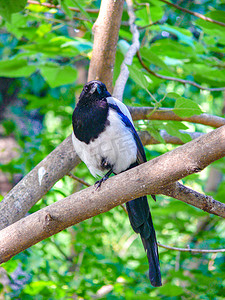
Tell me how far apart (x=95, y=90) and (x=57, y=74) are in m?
0.59

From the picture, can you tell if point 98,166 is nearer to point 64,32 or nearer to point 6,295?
point 6,295

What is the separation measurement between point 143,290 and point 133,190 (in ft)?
4.21

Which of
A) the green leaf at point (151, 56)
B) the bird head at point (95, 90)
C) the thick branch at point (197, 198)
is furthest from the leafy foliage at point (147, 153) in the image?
the thick branch at point (197, 198)

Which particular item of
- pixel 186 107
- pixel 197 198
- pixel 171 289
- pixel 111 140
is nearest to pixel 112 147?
pixel 111 140

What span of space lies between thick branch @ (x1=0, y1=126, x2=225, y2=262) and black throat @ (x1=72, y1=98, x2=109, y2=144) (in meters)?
0.58

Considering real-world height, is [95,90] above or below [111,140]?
above

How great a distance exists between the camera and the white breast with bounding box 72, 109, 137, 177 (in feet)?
5.99

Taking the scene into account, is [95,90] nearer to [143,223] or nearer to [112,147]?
[112,147]

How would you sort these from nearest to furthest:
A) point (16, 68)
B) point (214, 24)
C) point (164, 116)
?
1. point (214, 24)
2. point (164, 116)
3. point (16, 68)

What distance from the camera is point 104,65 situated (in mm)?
1932

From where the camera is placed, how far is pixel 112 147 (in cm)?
190

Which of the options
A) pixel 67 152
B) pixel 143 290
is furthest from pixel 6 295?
pixel 67 152

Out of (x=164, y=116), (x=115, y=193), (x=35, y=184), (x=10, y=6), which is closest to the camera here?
(x=115, y=193)

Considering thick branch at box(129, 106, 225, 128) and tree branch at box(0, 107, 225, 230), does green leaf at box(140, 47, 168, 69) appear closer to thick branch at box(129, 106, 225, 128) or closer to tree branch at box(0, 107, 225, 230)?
thick branch at box(129, 106, 225, 128)
